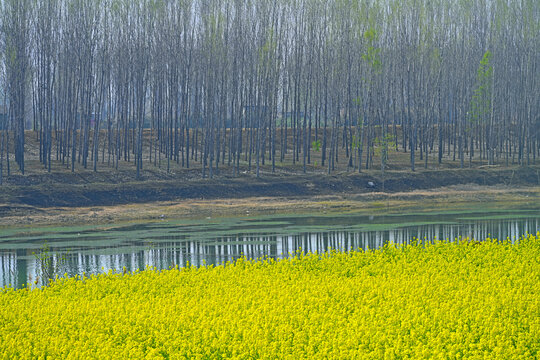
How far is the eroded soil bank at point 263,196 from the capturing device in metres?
38.0

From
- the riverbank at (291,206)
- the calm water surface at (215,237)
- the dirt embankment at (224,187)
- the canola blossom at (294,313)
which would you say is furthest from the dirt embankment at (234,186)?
the canola blossom at (294,313)

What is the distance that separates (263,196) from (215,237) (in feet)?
51.6

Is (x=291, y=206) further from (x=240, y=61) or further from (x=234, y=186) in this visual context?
(x=240, y=61)

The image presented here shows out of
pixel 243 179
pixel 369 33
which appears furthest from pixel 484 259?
pixel 369 33

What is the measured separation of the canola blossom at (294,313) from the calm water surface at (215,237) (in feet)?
15.2

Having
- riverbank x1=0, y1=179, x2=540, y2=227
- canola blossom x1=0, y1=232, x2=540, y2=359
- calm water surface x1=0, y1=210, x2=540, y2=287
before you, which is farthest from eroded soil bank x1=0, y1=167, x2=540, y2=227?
canola blossom x1=0, y1=232, x2=540, y2=359

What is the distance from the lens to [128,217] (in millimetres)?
36875

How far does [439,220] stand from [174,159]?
24.9 meters

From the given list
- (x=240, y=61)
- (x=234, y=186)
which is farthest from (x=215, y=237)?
(x=240, y=61)

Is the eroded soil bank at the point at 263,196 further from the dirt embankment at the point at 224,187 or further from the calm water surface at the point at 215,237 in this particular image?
the calm water surface at the point at 215,237

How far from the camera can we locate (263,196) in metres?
44.0

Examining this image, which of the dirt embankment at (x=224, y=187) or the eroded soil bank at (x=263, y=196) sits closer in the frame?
the eroded soil bank at (x=263, y=196)

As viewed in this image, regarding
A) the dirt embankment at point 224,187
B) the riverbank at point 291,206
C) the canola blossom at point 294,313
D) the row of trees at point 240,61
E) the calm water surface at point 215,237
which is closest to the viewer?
the canola blossom at point 294,313

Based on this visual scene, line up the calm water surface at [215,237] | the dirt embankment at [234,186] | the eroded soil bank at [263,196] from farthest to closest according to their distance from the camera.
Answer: the dirt embankment at [234,186] < the eroded soil bank at [263,196] < the calm water surface at [215,237]
